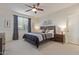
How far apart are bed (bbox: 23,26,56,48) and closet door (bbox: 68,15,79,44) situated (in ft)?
1.15

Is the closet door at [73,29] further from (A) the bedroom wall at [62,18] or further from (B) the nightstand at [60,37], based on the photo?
(B) the nightstand at [60,37]

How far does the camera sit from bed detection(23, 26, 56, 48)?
5.61 feet

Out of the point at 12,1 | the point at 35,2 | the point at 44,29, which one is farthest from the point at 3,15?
the point at 44,29

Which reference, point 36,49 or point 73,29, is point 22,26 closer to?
point 36,49

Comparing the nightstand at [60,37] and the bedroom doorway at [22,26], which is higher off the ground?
the bedroom doorway at [22,26]

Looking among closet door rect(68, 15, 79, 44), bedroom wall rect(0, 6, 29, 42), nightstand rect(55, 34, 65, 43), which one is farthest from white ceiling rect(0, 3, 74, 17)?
nightstand rect(55, 34, 65, 43)

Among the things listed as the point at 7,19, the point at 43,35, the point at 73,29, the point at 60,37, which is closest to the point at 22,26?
the point at 7,19

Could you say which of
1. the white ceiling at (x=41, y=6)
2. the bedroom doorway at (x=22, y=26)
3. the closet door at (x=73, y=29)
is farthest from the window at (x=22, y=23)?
the closet door at (x=73, y=29)

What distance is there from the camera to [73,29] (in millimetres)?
1777

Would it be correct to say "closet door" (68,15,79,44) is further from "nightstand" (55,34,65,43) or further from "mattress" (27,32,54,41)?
"mattress" (27,32,54,41)

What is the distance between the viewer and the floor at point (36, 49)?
1653 millimetres

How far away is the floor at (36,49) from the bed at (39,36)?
0.09m

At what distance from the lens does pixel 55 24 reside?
178cm

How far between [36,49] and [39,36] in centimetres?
26
